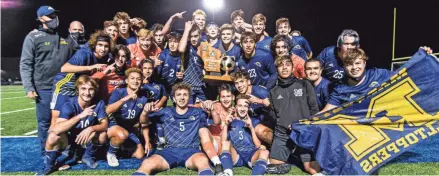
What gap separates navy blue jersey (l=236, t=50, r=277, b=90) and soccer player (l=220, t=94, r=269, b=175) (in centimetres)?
67

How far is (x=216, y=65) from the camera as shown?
4.54m

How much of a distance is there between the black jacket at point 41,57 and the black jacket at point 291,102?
9.04 ft

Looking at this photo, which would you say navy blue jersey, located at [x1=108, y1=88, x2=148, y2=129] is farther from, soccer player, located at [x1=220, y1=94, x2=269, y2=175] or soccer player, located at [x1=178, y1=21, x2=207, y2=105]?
soccer player, located at [x1=220, y1=94, x2=269, y2=175]

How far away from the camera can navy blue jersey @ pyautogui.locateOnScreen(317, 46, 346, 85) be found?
4246mm

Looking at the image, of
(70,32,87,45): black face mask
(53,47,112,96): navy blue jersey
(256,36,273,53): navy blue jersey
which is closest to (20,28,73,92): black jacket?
(53,47,112,96): navy blue jersey

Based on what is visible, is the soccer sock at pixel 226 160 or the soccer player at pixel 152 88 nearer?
the soccer sock at pixel 226 160

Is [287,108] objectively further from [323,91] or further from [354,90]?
[354,90]

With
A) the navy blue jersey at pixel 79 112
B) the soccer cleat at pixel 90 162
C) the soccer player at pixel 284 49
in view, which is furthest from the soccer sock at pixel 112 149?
the soccer player at pixel 284 49

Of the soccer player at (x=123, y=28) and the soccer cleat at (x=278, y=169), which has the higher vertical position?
the soccer player at (x=123, y=28)

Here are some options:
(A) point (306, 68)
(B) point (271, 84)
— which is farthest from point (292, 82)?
(B) point (271, 84)

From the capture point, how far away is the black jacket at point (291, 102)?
145 inches

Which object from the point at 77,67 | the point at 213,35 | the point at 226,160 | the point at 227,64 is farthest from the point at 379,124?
the point at 77,67

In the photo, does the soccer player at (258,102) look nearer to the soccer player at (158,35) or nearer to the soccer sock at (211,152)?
the soccer sock at (211,152)

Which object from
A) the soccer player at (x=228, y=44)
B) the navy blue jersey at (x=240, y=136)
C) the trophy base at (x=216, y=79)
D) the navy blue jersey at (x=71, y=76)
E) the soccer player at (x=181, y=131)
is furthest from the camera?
the soccer player at (x=228, y=44)
